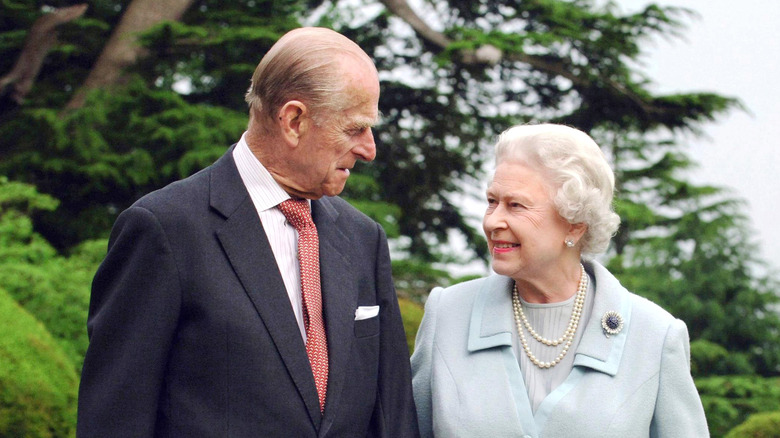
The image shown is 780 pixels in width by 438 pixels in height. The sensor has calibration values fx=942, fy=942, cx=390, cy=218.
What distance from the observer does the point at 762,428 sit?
5.80 metres

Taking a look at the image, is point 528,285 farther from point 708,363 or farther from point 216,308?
point 708,363

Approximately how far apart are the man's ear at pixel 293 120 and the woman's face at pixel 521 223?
0.69 meters

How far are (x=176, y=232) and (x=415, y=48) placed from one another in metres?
8.32

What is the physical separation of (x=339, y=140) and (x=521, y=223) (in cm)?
65

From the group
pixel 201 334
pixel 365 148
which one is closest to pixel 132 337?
pixel 201 334

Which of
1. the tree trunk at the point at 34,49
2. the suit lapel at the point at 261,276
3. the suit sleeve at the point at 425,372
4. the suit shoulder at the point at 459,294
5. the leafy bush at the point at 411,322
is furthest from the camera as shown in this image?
the tree trunk at the point at 34,49

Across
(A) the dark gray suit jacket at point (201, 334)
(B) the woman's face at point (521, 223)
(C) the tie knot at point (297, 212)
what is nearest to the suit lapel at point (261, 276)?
(A) the dark gray suit jacket at point (201, 334)

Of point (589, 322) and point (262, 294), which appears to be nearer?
point (262, 294)

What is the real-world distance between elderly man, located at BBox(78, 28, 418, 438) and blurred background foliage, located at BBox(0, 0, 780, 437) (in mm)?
3852

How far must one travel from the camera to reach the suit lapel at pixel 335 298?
261cm

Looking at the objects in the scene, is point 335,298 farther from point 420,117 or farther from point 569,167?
point 420,117

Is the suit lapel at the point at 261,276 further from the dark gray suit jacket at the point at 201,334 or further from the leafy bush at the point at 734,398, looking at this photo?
the leafy bush at the point at 734,398

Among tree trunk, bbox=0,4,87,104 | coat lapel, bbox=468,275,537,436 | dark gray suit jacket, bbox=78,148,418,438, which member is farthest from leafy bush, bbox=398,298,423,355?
tree trunk, bbox=0,4,87,104

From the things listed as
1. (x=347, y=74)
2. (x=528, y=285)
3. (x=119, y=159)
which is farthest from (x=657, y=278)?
(x=347, y=74)
